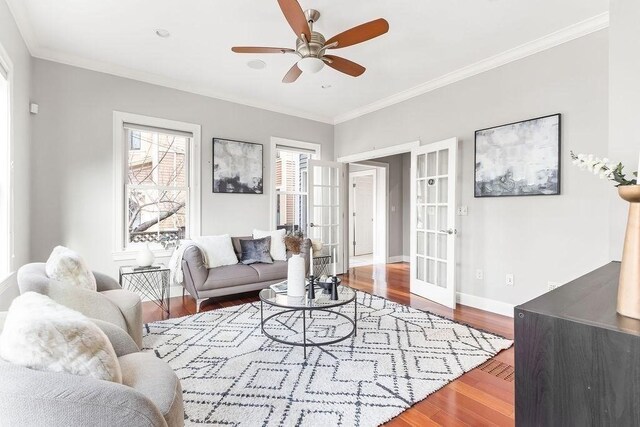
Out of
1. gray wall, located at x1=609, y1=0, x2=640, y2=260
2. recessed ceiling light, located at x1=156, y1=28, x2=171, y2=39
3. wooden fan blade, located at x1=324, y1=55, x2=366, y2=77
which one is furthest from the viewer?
recessed ceiling light, located at x1=156, y1=28, x2=171, y2=39

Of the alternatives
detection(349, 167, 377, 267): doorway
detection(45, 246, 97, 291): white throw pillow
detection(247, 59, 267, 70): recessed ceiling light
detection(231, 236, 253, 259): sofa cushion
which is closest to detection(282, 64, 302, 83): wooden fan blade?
detection(247, 59, 267, 70): recessed ceiling light

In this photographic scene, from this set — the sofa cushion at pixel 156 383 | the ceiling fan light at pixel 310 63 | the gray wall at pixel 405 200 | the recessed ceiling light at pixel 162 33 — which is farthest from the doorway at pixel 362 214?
the sofa cushion at pixel 156 383

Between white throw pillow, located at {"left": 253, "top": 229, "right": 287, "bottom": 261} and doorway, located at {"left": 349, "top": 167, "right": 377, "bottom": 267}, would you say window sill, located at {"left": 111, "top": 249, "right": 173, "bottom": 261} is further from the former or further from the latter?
doorway, located at {"left": 349, "top": 167, "right": 377, "bottom": 267}

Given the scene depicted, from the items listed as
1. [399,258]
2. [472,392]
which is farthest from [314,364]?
[399,258]

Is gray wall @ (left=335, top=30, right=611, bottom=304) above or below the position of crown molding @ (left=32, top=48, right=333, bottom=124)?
below

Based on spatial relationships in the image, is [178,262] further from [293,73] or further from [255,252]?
[293,73]

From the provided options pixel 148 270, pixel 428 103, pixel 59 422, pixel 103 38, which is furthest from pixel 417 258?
pixel 103 38

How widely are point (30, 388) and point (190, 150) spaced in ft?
13.1

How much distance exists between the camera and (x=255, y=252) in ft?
14.1

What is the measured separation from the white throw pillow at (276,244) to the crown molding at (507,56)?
8.24ft

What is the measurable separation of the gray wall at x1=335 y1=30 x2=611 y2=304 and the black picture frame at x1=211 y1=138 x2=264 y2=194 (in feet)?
8.08

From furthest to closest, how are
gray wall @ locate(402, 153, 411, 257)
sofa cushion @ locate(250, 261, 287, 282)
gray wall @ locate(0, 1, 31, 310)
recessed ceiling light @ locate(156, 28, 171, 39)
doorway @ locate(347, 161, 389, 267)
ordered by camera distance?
gray wall @ locate(402, 153, 411, 257) < doorway @ locate(347, 161, 389, 267) < sofa cushion @ locate(250, 261, 287, 282) < recessed ceiling light @ locate(156, 28, 171, 39) < gray wall @ locate(0, 1, 31, 310)

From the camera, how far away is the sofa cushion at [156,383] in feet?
3.97

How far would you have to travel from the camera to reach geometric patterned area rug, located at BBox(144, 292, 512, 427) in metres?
1.85
